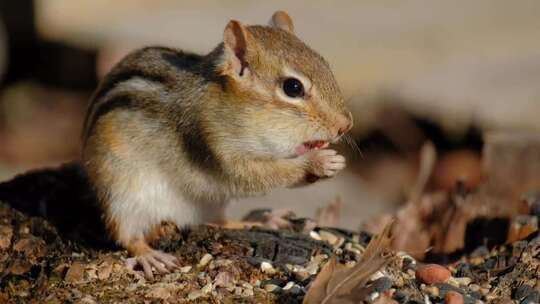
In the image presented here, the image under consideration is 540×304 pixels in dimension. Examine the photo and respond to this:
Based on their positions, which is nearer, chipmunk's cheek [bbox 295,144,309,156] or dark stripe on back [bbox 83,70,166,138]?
chipmunk's cheek [bbox 295,144,309,156]

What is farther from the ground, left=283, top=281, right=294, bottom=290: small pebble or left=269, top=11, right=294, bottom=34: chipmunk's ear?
left=269, top=11, right=294, bottom=34: chipmunk's ear

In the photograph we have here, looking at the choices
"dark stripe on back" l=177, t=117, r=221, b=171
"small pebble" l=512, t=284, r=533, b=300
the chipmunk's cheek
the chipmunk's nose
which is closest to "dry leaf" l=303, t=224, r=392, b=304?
"small pebble" l=512, t=284, r=533, b=300

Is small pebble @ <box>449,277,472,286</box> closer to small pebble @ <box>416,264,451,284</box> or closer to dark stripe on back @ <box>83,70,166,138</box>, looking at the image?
small pebble @ <box>416,264,451,284</box>

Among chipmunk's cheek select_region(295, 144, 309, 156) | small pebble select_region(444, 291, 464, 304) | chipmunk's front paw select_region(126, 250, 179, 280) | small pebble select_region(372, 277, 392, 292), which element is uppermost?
chipmunk's cheek select_region(295, 144, 309, 156)

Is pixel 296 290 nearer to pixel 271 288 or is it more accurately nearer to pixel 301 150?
pixel 271 288

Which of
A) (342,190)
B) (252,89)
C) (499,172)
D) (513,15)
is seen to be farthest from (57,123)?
(252,89)

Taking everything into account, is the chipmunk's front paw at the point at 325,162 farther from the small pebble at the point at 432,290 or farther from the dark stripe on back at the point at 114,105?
the dark stripe on back at the point at 114,105

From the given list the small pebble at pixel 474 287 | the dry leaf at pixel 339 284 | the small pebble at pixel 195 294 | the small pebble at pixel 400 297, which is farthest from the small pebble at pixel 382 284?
the small pebble at pixel 195 294

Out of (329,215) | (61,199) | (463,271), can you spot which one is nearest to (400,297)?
(463,271)
